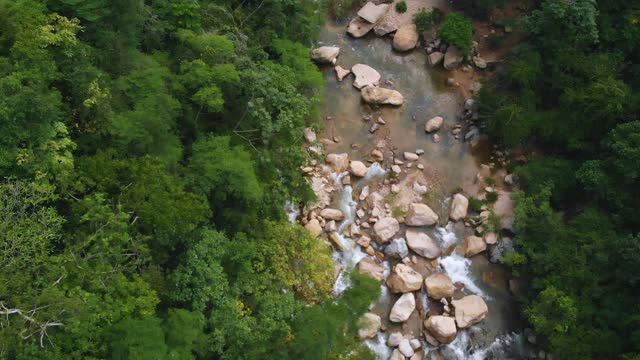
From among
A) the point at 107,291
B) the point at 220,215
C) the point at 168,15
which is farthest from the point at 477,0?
the point at 107,291

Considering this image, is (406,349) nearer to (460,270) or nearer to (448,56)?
(460,270)

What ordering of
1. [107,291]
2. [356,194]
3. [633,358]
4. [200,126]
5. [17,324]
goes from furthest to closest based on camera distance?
1. [356,194]
2. [200,126]
3. [633,358]
4. [107,291]
5. [17,324]

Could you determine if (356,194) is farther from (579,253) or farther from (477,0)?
(477,0)

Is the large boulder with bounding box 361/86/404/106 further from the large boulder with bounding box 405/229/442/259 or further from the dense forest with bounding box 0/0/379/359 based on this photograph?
the large boulder with bounding box 405/229/442/259

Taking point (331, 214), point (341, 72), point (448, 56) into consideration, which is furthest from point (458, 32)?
point (331, 214)

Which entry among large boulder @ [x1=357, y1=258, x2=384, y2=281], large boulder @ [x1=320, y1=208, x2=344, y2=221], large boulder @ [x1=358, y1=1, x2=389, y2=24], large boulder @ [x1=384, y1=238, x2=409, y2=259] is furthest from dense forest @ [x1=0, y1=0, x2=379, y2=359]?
large boulder @ [x1=358, y1=1, x2=389, y2=24]

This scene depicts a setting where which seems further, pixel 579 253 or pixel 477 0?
pixel 477 0
